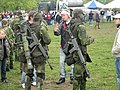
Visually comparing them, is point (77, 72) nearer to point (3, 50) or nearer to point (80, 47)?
point (80, 47)

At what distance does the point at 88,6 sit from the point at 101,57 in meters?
33.0

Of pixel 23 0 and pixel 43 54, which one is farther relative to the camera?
pixel 23 0

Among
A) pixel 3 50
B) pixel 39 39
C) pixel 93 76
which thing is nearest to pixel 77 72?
pixel 39 39

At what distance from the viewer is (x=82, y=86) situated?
7.75 metres

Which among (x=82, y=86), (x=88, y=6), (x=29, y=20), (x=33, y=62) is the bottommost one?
(x=88, y=6)

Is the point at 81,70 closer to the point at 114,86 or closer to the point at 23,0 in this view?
the point at 114,86

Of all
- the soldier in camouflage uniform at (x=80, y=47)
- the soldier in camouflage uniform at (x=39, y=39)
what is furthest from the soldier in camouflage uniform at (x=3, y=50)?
the soldier in camouflage uniform at (x=80, y=47)

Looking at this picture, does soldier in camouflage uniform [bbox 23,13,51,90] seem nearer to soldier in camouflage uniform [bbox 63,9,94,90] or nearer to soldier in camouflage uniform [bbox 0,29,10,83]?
soldier in camouflage uniform [bbox 63,9,94,90]

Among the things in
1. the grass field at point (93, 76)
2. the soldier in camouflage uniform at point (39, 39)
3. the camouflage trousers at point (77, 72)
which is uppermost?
the soldier in camouflage uniform at point (39, 39)

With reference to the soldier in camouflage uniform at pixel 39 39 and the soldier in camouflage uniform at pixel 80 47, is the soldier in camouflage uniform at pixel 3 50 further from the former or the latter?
the soldier in camouflage uniform at pixel 80 47

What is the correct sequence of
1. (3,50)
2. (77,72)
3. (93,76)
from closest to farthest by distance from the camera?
(77,72), (3,50), (93,76)

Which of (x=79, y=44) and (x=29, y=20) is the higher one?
(x=29, y=20)

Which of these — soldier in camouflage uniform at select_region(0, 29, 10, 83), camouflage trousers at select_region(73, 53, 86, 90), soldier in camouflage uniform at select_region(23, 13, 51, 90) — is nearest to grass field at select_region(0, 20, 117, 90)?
soldier in camouflage uniform at select_region(0, 29, 10, 83)

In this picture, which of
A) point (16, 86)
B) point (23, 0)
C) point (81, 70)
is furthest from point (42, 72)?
point (23, 0)
